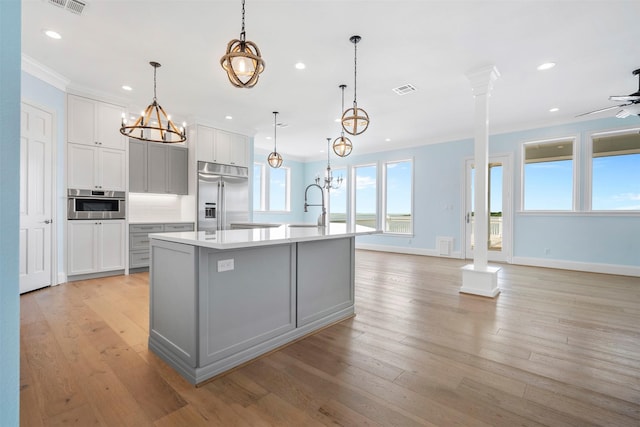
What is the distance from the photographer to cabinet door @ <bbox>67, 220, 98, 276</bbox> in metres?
4.41

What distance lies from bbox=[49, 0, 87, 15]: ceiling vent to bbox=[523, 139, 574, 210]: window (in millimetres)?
7549

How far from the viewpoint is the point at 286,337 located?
98.0 inches

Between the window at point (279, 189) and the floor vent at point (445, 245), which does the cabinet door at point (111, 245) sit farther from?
the floor vent at point (445, 245)

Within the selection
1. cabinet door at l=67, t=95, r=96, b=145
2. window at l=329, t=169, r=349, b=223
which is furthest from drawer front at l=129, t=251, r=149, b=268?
window at l=329, t=169, r=349, b=223

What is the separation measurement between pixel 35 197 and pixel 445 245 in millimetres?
7700

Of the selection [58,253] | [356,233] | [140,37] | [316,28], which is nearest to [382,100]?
[316,28]

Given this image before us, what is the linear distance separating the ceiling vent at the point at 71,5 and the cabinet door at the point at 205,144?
319cm

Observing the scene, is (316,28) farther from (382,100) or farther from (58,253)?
(58,253)

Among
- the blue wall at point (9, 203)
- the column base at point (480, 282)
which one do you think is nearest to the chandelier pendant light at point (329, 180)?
the column base at point (480, 282)

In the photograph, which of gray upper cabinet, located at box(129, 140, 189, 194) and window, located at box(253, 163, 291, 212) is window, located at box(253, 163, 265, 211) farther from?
gray upper cabinet, located at box(129, 140, 189, 194)

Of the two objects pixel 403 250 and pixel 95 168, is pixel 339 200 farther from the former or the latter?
pixel 95 168

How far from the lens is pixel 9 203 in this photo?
2.01 ft

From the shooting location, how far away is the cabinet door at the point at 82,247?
4.41 metres

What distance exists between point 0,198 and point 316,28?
3.08 m
